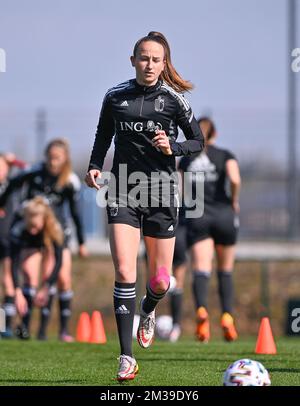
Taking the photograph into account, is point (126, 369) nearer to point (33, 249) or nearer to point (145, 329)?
point (145, 329)

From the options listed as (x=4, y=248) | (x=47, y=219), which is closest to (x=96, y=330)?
(x=47, y=219)

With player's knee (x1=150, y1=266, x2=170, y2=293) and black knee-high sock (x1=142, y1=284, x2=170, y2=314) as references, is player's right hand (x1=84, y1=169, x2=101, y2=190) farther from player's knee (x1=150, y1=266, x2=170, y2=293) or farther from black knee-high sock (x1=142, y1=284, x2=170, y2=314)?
black knee-high sock (x1=142, y1=284, x2=170, y2=314)

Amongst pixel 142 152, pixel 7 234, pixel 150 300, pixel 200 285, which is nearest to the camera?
pixel 142 152

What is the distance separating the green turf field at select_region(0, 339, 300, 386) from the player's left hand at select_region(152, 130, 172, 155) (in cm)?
161

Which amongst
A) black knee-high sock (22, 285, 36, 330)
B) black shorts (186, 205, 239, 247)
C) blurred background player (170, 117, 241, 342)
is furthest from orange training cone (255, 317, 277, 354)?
black knee-high sock (22, 285, 36, 330)

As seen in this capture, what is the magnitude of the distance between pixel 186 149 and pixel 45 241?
5.63 meters

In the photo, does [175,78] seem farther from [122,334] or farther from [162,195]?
[122,334]

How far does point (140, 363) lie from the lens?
29.9 ft

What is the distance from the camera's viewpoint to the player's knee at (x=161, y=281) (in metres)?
7.91

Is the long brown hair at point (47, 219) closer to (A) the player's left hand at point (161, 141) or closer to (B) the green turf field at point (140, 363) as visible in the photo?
(B) the green turf field at point (140, 363)

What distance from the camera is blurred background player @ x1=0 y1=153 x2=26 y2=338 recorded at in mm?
14297

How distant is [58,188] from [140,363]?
469 cm

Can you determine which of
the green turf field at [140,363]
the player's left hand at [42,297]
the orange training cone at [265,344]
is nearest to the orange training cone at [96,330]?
the green turf field at [140,363]
